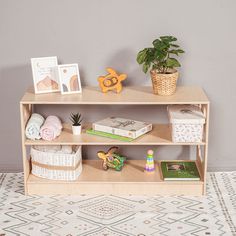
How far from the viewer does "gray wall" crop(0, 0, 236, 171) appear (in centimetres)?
308

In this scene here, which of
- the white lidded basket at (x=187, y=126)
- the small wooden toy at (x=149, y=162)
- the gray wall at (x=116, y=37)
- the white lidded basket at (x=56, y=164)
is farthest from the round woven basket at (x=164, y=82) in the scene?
the white lidded basket at (x=56, y=164)

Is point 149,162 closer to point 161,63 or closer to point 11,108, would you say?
point 161,63

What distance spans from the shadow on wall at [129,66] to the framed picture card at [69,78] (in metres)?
0.24

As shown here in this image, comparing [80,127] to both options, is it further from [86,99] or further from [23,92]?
[23,92]

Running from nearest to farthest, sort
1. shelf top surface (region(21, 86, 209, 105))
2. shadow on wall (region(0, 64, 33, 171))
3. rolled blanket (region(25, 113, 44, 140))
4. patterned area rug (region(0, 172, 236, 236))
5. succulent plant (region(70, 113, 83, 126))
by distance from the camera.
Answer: patterned area rug (region(0, 172, 236, 236)) → shelf top surface (region(21, 86, 209, 105)) → rolled blanket (region(25, 113, 44, 140)) → succulent plant (region(70, 113, 83, 126)) → shadow on wall (region(0, 64, 33, 171))

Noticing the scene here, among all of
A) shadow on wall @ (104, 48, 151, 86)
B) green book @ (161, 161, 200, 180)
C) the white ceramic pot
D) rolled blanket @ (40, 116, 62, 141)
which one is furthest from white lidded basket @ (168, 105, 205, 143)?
rolled blanket @ (40, 116, 62, 141)

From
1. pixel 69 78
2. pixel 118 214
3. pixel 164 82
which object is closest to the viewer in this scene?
pixel 118 214

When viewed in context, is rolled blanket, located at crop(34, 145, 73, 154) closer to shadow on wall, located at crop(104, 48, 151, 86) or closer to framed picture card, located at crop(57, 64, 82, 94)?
framed picture card, located at crop(57, 64, 82, 94)

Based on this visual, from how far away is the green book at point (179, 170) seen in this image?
306 cm

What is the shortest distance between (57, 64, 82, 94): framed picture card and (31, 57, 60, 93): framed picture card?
7 centimetres

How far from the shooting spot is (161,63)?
2967mm

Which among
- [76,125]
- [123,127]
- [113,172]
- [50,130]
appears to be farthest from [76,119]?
[113,172]

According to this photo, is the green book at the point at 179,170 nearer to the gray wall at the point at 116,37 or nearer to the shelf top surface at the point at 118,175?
the shelf top surface at the point at 118,175

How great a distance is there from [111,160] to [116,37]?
2.52 feet
